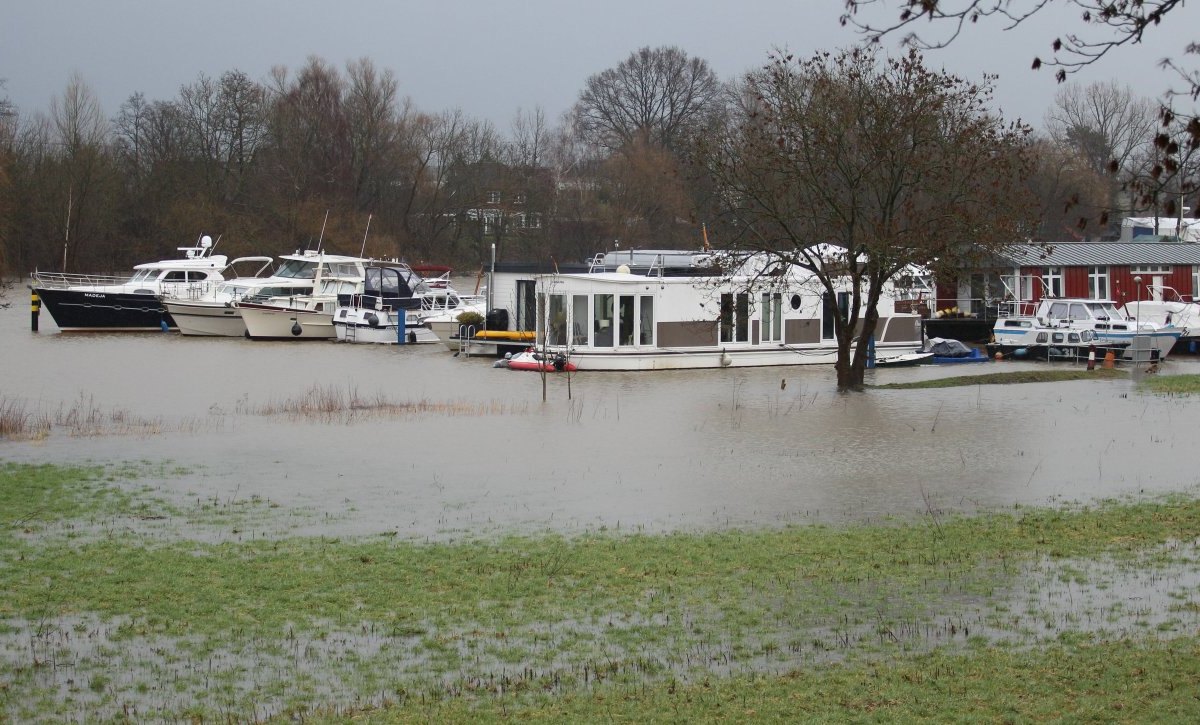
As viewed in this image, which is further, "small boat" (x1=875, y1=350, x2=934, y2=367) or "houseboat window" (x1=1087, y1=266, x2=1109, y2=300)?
"houseboat window" (x1=1087, y1=266, x2=1109, y2=300)

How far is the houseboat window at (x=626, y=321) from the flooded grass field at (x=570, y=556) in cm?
1264

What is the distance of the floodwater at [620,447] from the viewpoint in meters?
17.0

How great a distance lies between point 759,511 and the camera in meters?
16.6

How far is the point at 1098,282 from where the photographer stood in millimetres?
60219

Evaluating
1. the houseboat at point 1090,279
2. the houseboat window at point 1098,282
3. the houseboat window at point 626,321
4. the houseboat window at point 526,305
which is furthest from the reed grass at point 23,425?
the houseboat window at point 1098,282

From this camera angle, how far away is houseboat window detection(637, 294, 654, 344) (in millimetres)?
40656

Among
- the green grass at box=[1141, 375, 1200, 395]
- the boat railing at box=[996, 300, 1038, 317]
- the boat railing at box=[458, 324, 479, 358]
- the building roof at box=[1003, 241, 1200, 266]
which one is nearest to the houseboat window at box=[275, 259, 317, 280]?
the boat railing at box=[458, 324, 479, 358]

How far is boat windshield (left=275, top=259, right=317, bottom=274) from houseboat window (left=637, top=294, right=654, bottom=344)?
23880 millimetres

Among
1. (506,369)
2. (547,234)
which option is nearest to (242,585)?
(506,369)

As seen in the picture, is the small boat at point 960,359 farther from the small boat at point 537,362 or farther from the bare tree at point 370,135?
the bare tree at point 370,135

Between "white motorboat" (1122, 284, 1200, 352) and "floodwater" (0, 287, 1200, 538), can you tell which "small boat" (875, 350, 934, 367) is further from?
"white motorboat" (1122, 284, 1200, 352)

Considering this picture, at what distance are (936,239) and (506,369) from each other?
1492cm

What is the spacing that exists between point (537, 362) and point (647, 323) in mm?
3348

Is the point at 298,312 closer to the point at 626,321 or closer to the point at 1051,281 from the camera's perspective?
the point at 626,321
